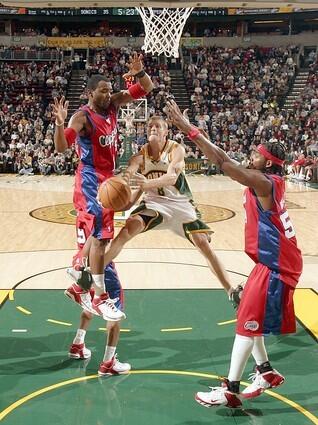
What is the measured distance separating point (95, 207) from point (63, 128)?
594 mm

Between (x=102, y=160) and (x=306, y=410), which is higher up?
(x=102, y=160)

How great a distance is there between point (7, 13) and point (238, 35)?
12.8 m

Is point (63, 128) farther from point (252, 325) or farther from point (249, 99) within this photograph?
point (249, 99)

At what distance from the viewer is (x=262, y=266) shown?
3.17m

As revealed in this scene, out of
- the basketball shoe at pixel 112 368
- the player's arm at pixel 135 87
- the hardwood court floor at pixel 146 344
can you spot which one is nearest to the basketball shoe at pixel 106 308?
the basketball shoe at pixel 112 368

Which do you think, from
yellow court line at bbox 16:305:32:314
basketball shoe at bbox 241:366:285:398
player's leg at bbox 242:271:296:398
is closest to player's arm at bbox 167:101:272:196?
player's leg at bbox 242:271:296:398

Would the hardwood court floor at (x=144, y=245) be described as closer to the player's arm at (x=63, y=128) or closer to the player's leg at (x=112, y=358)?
the player's leg at (x=112, y=358)

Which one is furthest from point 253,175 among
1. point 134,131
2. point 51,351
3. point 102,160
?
point 134,131

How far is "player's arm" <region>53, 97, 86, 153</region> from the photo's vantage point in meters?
3.56

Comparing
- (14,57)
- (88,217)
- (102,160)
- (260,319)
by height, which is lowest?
(260,319)

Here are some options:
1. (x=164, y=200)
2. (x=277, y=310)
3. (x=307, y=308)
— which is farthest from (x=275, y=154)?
(x=307, y=308)

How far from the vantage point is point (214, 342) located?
424 cm

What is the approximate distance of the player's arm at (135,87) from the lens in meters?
4.05

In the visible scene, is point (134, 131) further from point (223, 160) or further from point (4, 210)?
point (223, 160)
